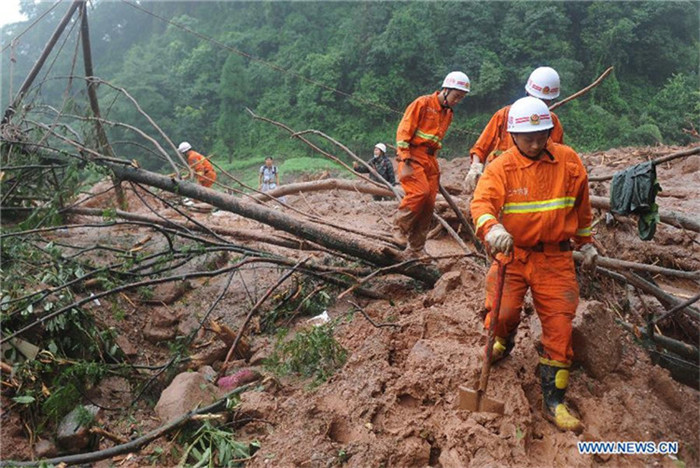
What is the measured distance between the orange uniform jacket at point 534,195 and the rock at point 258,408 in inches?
66.1

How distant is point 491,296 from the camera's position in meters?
2.91

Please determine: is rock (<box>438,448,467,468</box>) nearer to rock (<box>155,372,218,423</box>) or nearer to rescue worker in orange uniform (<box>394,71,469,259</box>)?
rock (<box>155,372,218,423</box>)

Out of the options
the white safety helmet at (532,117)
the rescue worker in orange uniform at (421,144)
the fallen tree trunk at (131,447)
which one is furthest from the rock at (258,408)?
the white safety helmet at (532,117)

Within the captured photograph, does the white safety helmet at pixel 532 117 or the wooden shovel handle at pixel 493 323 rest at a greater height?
the white safety helmet at pixel 532 117

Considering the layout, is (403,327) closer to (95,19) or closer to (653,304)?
(653,304)

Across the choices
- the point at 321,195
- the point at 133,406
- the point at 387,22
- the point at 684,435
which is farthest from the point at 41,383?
the point at 387,22

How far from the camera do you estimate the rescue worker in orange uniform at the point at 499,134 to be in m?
4.03

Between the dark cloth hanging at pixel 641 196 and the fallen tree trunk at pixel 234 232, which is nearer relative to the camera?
the dark cloth hanging at pixel 641 196

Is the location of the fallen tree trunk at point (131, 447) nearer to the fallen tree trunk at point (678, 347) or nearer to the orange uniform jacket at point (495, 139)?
the fallen tree trunk at point (678, 347)

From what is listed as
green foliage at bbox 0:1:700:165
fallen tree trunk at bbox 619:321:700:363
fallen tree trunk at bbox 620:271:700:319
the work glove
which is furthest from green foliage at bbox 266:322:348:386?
green foliage at bbox 0:1:700:165

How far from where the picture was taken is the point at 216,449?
9.65 feet

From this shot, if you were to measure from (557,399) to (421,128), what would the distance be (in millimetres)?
2785

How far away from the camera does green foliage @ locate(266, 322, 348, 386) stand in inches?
138

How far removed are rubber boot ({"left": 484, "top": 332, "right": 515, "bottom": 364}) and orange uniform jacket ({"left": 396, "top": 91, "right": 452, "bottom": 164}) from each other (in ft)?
7.02
